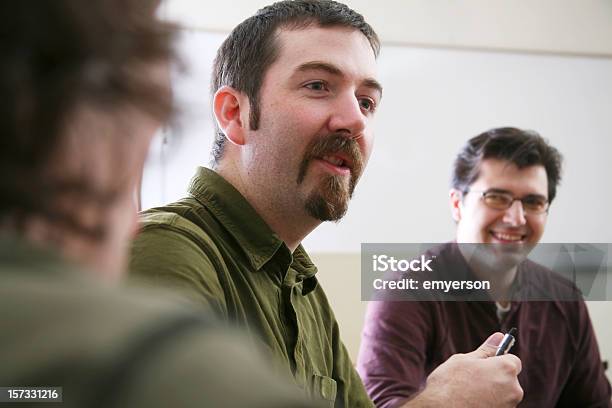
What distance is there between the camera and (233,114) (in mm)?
1318

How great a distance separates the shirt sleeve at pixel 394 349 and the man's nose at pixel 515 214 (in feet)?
1.24

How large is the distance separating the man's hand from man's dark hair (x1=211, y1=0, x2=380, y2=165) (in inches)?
19.5

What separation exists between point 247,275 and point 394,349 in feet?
1.92

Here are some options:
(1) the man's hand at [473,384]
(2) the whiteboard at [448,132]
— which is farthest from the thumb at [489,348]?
(2) the whiteboard at [448,132]

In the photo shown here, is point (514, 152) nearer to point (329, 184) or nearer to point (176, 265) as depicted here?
point (329, 184)

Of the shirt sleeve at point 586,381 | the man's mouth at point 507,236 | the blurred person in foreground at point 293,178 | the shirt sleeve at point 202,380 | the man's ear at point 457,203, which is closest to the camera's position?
the shirt sleeve at point 202,380

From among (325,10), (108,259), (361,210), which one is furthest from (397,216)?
(108,259)

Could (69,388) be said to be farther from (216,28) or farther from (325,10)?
(216,28)

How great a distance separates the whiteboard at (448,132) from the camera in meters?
2.88

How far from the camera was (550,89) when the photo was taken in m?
3.12

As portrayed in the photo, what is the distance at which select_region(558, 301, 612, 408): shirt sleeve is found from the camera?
167 cm

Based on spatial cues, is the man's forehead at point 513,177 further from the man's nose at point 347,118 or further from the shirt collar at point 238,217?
the shirt collar at point 238,217

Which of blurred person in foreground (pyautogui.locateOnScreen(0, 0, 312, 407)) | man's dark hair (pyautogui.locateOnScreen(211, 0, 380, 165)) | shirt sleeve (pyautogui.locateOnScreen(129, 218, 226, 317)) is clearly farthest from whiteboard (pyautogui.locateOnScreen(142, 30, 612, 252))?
blurred person in foreground (pyautogui.locateOnScreen(0, 0, 312, 407))

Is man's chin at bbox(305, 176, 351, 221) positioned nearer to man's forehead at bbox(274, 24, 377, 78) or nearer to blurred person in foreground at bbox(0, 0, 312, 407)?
man's forehead at bbox(274, 24, 377, 78)
